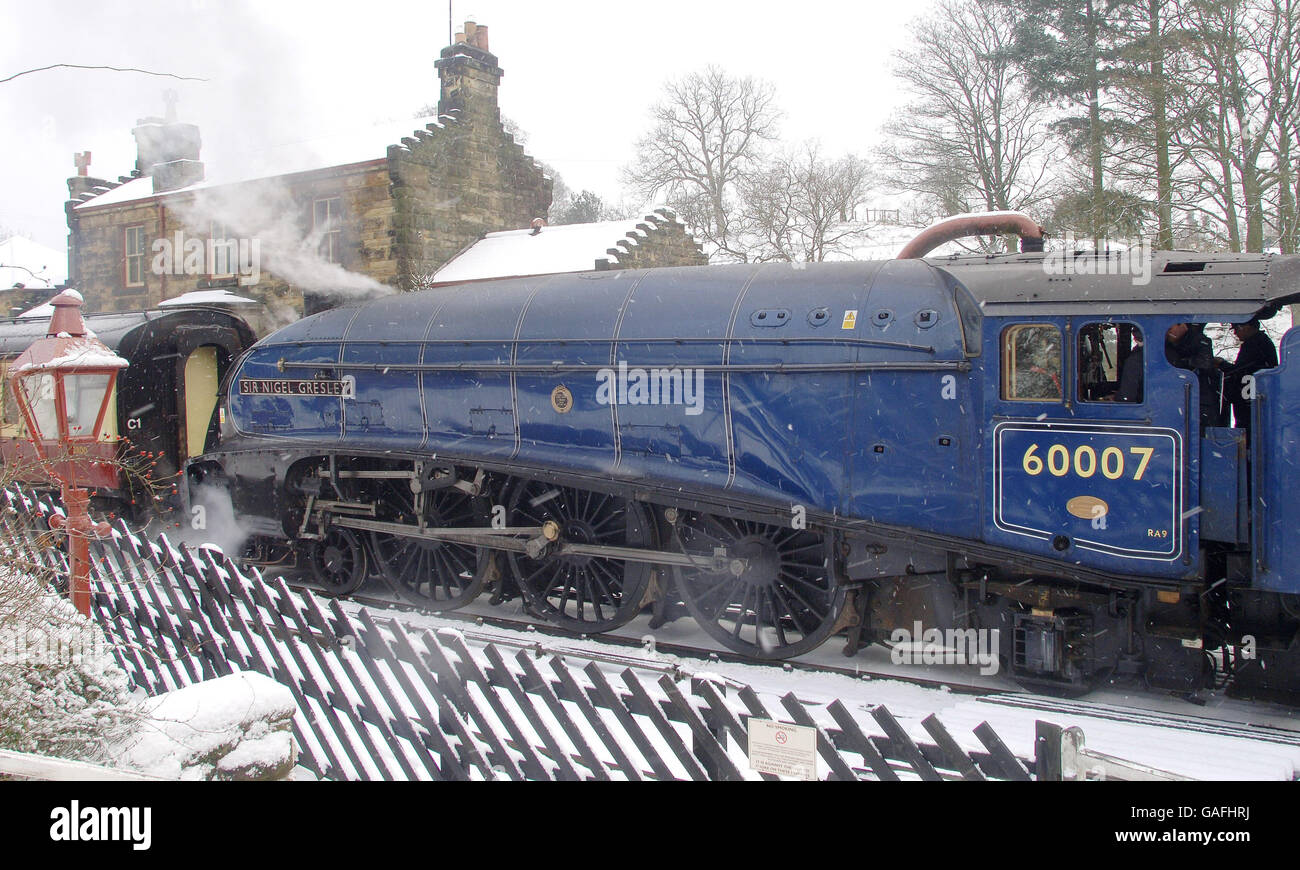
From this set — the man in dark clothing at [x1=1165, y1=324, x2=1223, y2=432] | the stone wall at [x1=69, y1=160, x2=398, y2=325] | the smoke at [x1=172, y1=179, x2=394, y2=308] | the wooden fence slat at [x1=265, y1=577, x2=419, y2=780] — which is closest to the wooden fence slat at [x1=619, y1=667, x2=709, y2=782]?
the wooden fence slat at [x1=265, y1=577, x2=419, y2=780]

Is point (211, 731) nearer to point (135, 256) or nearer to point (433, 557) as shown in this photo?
point (433, 557)

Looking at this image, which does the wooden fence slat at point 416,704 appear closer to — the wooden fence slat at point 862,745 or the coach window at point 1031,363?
the wooden fence slat at point 862,745

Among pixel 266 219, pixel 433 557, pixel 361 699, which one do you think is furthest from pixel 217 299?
pixel 361 699

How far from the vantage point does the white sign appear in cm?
339

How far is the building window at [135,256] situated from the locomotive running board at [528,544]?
1683 cm

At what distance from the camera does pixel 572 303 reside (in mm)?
8273

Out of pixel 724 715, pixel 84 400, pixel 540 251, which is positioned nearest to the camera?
pixel 724 715

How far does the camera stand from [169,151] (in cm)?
2425

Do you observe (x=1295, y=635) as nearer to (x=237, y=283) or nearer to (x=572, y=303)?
(x=572, y=303)

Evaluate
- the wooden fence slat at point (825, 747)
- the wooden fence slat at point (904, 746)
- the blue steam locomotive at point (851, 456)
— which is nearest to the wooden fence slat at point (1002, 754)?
the wooden fence slat at point (904, 746)

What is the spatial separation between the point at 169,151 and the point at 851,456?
23803 mm

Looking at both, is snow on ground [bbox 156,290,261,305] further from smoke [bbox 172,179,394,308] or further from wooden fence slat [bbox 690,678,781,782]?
wooden fence slat [bbox 690,678,781,782]

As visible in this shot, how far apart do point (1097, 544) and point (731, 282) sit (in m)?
3.43
